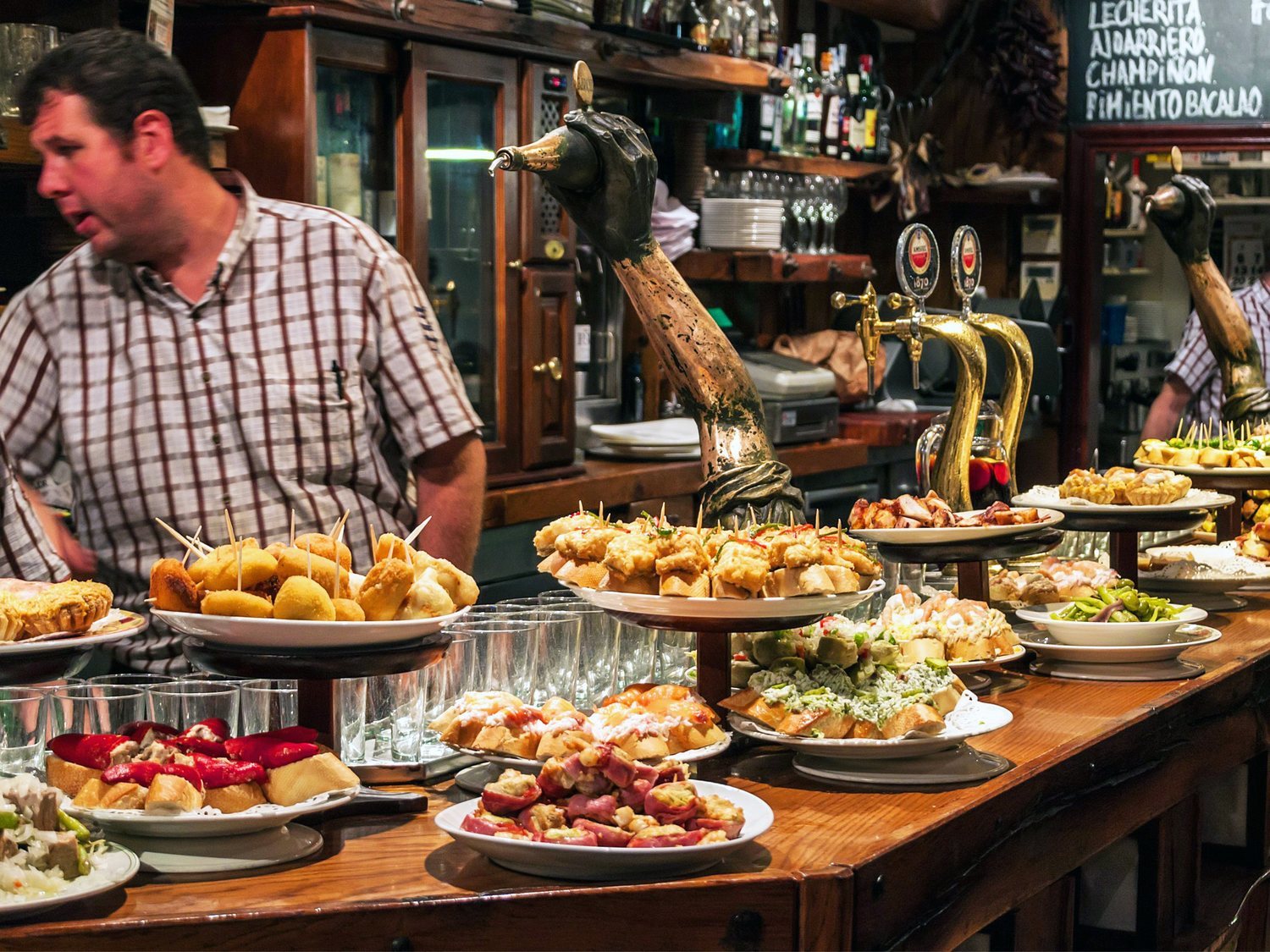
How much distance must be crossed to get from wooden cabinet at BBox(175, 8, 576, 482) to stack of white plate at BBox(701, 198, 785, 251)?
1079mm

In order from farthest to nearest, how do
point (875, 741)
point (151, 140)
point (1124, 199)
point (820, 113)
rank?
point (1124, 199) < point (820, 113) < point (151, 140) < point (875, 741)

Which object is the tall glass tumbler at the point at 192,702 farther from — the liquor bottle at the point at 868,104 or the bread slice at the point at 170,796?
the liquor bottle at the point at 868,104

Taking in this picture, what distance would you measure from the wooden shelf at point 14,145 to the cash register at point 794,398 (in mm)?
2834

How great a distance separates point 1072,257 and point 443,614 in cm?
661

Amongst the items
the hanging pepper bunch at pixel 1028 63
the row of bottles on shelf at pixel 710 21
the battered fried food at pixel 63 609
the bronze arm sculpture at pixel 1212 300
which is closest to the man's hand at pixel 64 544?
the battered fried food at pixel 63 609

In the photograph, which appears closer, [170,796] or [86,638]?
[170,796]

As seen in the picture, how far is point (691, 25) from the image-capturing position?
18.0ft

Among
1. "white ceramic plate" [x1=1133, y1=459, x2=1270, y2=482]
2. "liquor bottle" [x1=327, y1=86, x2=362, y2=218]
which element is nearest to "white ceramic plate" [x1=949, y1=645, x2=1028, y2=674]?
"white ceramic plate" [x1=1133, y1=459, x2=1270, y2=482]

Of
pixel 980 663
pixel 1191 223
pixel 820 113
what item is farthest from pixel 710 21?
pixel 980 663

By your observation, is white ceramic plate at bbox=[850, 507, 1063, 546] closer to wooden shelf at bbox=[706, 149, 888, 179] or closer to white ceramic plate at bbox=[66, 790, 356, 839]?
white ceramic plate at bbox=[66, 790, 356, 839]

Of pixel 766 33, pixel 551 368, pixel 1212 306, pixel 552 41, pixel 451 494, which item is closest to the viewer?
pixel 451 494

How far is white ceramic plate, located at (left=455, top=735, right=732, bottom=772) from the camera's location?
1705mm

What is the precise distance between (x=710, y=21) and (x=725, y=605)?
13.3 ft

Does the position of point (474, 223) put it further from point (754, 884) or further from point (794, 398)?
point (754, 884)
